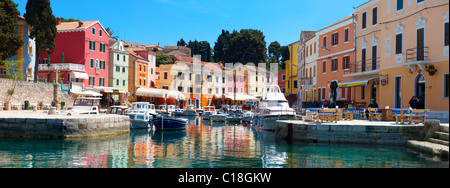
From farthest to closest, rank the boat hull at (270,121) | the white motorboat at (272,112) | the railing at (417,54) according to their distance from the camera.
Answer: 1. the white motorboat at (272,112)
2. the boat hull at (270,121)
3. the railing at (417,54)

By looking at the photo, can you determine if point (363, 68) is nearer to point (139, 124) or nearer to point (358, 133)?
point (358, 133)

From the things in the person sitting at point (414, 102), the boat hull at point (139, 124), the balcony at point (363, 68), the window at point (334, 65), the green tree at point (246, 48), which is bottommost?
the boat hull at point (139, 124)

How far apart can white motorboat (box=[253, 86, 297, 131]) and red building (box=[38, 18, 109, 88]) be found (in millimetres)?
29668

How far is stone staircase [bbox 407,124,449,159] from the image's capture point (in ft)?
45.9

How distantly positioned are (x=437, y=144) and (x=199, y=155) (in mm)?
9366

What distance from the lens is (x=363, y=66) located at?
33.6 metres

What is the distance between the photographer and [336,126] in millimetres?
20031

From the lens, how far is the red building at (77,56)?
52.1 metres

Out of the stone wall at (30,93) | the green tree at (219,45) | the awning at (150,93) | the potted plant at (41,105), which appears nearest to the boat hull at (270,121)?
the potted plant at (41,105)

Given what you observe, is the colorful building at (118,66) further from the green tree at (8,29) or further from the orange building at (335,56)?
the orange building at (335,56)

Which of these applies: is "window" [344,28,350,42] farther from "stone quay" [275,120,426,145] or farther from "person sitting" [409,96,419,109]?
"stone quay" [275,120,426,145]

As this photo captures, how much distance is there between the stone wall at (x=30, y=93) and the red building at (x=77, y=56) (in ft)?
21.8

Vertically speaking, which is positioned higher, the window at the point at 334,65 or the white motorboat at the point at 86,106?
the window at the point at 334,65
